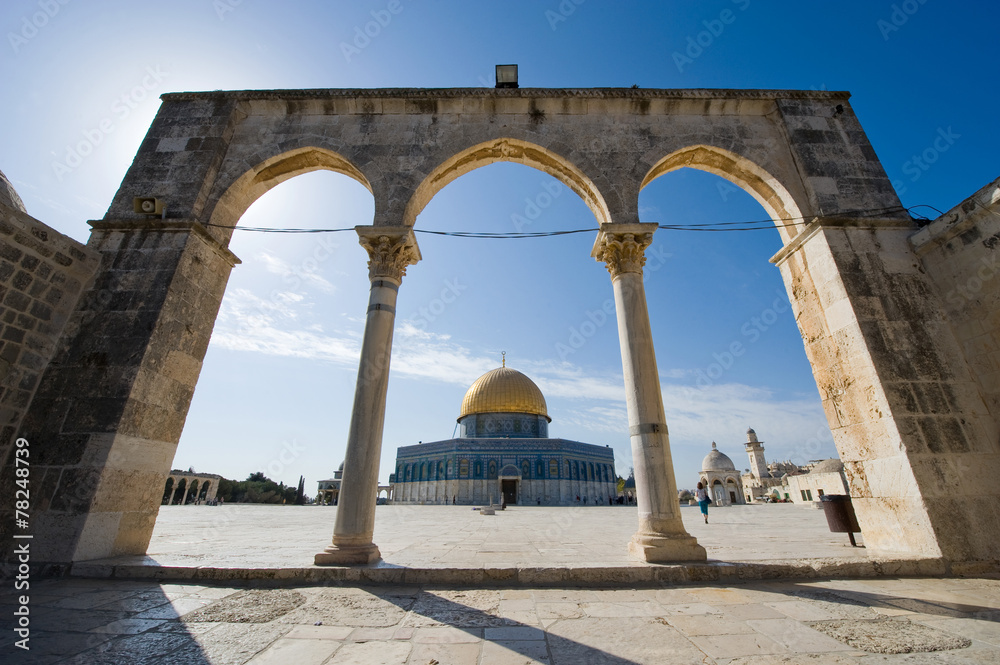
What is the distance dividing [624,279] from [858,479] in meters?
3.87

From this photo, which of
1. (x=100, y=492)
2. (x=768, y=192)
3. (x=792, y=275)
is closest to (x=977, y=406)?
(x=792, y=275)

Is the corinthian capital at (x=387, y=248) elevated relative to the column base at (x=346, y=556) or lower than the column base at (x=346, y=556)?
elevated

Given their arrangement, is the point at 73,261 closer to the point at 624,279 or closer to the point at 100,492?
the point at 100,492

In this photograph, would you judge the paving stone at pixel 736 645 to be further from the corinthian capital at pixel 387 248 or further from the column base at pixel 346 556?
the corinthian capital at pixel 387 248

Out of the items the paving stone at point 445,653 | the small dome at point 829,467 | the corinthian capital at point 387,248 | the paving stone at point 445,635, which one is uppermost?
the corinthian capital at point 387,248

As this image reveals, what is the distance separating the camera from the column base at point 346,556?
4.38 metres

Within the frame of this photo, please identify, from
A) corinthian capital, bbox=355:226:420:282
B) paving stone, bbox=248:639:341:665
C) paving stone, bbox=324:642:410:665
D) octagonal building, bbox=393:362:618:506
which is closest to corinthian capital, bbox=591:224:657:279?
corinthian capital, bbox=355:226:420:282

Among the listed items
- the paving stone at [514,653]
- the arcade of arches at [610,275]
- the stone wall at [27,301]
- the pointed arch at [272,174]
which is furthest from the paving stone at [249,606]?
the pointed arch at [272,174]

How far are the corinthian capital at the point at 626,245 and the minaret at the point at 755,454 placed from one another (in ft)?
168

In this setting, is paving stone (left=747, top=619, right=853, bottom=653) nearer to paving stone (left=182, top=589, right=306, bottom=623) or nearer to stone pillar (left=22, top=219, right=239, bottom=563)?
paving stone (left=182, top=589, right=306, bottom=623)

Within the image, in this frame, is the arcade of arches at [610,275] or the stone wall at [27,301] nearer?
the arcade of arches at [610,275]

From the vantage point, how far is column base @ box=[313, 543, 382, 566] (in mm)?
4379

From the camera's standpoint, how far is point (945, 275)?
567 cm

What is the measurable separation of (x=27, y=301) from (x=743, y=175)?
10485 mm
